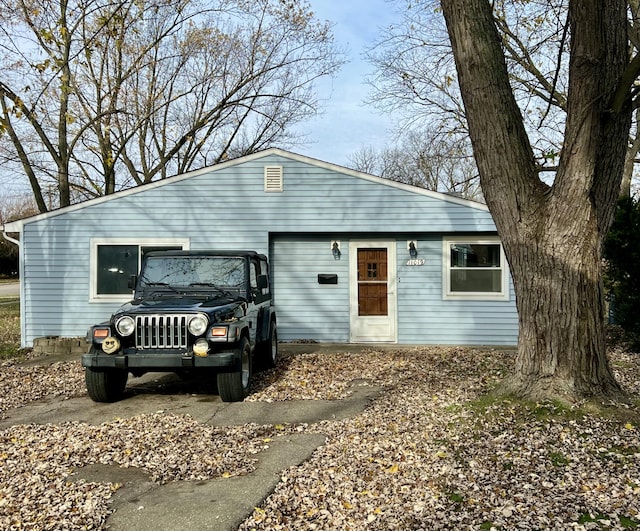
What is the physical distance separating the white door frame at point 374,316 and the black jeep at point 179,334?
13.7ft

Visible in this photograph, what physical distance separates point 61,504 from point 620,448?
14.0 feet

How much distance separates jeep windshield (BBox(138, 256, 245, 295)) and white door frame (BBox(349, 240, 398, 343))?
414cm

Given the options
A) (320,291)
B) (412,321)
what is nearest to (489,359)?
(412,321)

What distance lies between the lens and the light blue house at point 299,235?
11.4 metres

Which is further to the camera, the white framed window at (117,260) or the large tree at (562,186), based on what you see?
the white framed window at (117,260)

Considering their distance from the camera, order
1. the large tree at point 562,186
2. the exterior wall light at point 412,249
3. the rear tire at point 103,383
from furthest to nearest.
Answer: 1. the exterior wall light at point 412,249
2. the rear tire at point 103,383
3. the large tree at point 562,186

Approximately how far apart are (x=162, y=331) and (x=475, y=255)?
717 centimetres

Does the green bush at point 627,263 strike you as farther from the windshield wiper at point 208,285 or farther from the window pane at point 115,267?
the window pane at point 115,267

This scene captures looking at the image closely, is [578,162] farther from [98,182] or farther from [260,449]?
[98,182]

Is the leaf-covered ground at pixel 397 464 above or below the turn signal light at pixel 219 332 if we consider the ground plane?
below

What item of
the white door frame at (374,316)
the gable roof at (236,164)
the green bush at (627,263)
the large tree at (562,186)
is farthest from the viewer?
the white door frame at (374,316)

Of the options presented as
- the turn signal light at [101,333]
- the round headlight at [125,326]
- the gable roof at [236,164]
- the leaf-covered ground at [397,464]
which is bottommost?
the leaf-covered ground at [397,464]

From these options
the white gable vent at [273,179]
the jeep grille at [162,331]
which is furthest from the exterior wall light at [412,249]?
the jeep grille at [162,331]

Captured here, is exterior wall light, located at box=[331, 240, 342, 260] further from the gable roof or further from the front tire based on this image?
the front tire
